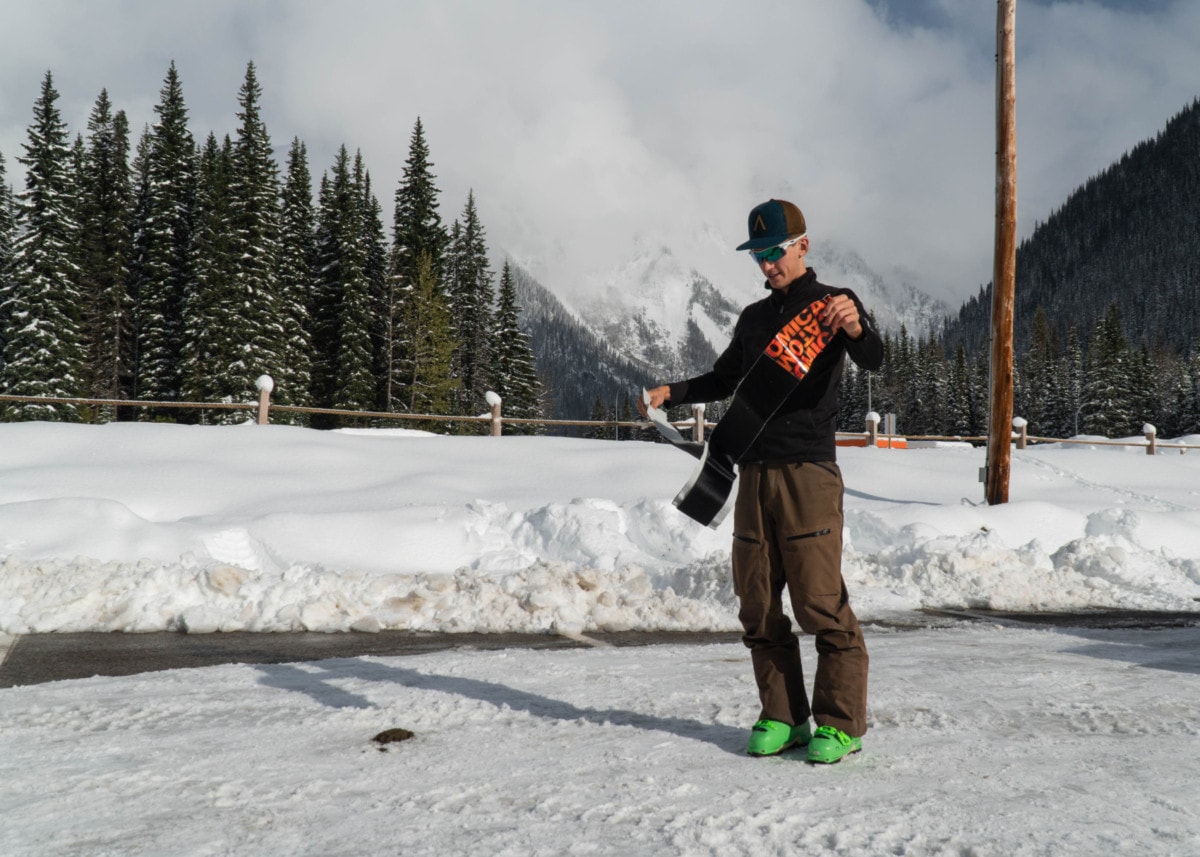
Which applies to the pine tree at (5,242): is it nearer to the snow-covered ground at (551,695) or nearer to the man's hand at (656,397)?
the snow-covered ground at (551,695)

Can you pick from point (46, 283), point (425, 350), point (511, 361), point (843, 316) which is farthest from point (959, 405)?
point (843, 316)

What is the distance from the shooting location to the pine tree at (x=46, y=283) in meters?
37.2

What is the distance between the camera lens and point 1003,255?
1216 cm

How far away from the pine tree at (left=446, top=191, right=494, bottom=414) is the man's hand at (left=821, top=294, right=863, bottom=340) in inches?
1896

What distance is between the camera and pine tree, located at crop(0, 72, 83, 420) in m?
37.2

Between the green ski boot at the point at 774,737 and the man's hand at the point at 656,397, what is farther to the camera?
the man's hand at the point at 656,397

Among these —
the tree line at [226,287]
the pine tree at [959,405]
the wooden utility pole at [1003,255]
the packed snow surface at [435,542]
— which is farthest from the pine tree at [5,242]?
the pine tree at [959,405]

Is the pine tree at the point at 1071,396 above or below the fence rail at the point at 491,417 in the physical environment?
above

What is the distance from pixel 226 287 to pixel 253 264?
1.78 m

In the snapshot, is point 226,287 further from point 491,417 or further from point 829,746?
point 829,746

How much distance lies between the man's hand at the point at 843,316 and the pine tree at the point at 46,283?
3890cm

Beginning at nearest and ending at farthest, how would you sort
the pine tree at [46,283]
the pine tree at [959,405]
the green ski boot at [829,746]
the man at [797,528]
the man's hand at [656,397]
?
1. the green ski boot at [829,746]
2. the man at [797,528]
3. the man's hand at [656,397]
4. the pine tree at [46,283]
5. the pine tree at [959,405]

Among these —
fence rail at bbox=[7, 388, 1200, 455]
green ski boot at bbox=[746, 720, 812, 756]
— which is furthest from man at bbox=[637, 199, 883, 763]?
fence rail at bbox=[7, 388, 1200, 455]

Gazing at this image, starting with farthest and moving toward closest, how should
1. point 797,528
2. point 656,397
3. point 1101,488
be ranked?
point 1101,488 < point 656,397 < point 797,528
